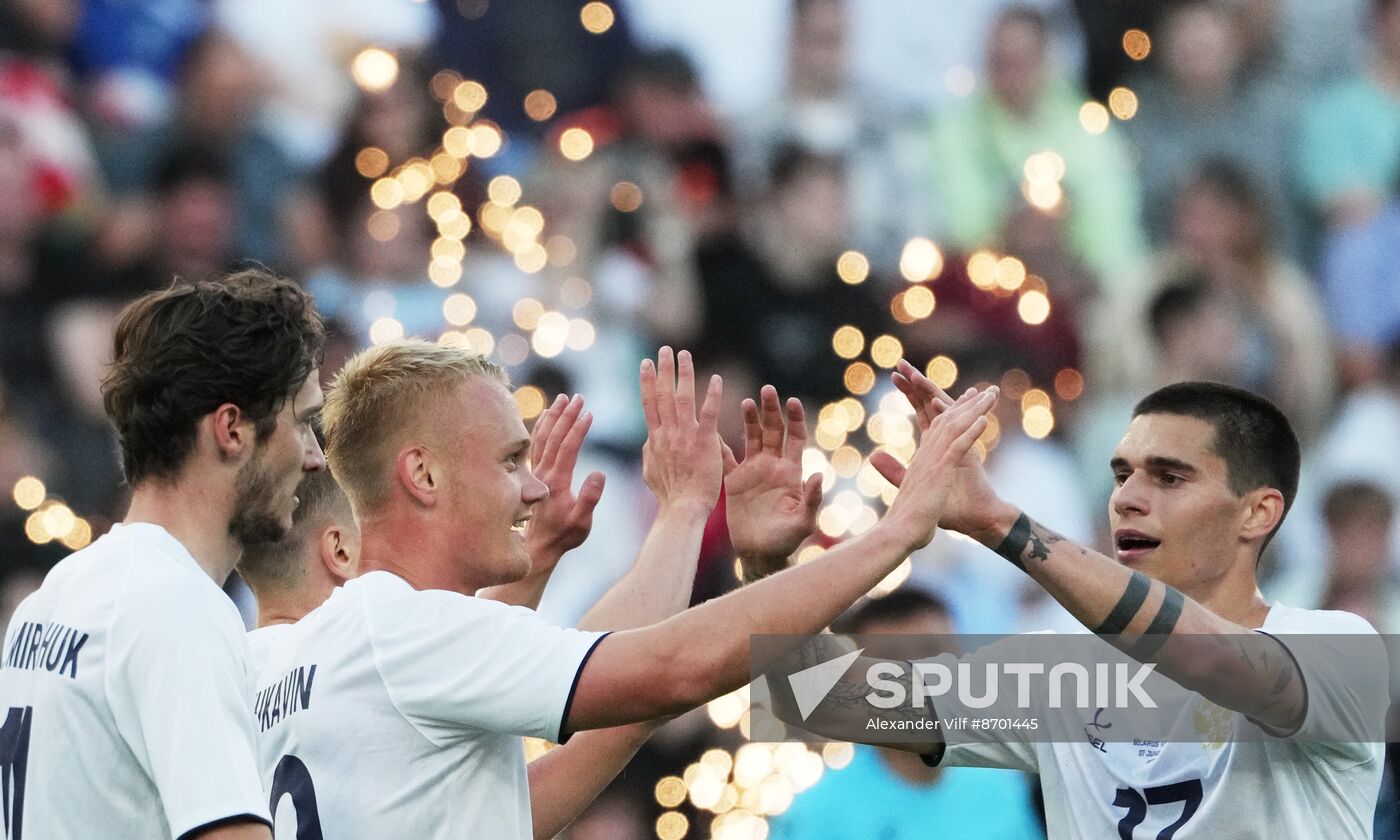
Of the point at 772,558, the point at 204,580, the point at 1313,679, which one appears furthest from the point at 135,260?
the point at 1313,679

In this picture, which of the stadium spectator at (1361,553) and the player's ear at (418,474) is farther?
the stadium spectator at (1361,553)

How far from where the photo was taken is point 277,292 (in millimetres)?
3529

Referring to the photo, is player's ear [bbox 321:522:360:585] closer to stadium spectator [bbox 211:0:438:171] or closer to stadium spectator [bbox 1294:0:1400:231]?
stadium spectator [bbox 211:0:438:171]

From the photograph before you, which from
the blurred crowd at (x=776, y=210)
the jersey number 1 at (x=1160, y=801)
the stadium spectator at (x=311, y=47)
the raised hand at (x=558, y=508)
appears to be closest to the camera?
the jersey number 1 at (x=1160, y=801)

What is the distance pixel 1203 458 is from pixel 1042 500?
3.64m

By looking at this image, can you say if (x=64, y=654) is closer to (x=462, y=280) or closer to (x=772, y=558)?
(x=772, y=558)

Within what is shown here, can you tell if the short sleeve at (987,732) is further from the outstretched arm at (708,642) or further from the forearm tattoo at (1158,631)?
the outstretched arm at (708,642)

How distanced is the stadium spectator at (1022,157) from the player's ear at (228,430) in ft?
20.5

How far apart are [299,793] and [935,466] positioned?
57.5 inches

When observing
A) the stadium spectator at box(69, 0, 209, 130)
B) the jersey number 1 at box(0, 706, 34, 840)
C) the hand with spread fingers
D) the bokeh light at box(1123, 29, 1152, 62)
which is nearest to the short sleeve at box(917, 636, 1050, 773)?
the hand with spread fingers

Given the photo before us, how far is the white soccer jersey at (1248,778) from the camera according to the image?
4164mm

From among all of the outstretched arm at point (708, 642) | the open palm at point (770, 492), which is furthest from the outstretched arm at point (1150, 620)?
the outstretched arm at point (708, 642)

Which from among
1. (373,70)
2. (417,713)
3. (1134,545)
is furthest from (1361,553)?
(417,713)

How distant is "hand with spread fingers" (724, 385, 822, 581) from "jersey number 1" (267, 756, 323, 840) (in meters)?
1.37
